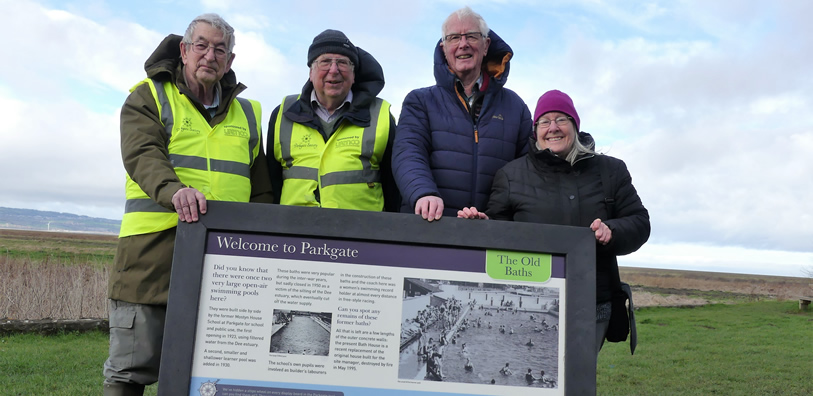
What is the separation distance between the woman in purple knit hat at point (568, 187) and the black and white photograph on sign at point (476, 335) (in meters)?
0.92

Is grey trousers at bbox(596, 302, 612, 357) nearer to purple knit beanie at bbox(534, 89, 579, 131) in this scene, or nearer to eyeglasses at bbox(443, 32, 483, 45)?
purple knit beanie at bbox(534, 89, 579, 131)

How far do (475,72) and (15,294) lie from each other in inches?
689

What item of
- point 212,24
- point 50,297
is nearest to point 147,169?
point 212,24

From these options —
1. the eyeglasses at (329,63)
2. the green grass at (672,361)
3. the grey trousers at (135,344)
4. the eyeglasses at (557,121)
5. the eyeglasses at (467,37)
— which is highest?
the eyeglasses at (467,37)

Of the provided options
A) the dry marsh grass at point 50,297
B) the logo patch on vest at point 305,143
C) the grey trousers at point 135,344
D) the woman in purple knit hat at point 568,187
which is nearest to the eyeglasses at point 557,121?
the woman in purple knit hat at point 568,187

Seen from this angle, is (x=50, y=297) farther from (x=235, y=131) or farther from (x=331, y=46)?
(x=331, y=46)

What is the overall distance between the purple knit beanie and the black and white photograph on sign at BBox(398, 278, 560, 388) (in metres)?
1.42

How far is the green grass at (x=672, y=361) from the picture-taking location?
34.9ft

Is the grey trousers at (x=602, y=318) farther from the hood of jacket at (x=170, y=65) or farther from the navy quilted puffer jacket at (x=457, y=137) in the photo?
the hood of jacket at (x=170, y=65)

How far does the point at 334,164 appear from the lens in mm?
4086

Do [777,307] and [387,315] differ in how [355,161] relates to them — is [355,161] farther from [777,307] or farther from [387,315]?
[777,307]

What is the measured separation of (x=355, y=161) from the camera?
4121 mm

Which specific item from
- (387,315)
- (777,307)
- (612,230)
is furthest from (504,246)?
(777,307)

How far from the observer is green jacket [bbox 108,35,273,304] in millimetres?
3406
